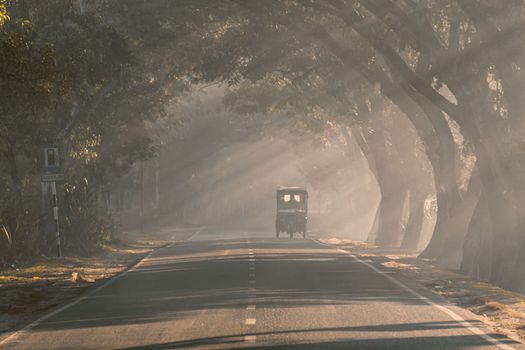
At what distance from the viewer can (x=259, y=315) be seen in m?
18.3

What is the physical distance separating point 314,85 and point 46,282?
95.3 ft

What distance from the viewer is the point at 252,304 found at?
66.7 ft

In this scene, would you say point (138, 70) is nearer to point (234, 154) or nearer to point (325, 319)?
point (325, 319)

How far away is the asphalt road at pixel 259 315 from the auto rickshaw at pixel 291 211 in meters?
40.1

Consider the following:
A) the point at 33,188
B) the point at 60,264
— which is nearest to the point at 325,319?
the point at 60,264

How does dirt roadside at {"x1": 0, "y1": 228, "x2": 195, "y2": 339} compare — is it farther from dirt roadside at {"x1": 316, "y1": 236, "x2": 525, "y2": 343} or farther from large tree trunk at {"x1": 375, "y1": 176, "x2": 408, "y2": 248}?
large tree trunk at {"x1": 375, "y1": 176, "x2": 408, "y2": 248}

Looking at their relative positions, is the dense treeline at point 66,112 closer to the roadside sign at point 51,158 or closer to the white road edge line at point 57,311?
the roadside sign at point 51,158

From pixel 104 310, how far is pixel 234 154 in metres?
91.0

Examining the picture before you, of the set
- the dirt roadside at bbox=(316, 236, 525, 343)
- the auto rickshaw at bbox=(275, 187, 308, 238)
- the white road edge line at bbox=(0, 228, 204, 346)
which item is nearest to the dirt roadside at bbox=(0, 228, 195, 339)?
the white road edge line at bbox=(0, 228, 204, 346)

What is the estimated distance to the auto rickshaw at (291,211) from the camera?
7019 cm

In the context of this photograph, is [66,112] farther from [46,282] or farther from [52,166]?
[46,282]

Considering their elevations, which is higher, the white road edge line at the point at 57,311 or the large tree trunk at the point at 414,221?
the large tree trunk at the point at 414,221

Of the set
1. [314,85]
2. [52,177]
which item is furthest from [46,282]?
[314,85]

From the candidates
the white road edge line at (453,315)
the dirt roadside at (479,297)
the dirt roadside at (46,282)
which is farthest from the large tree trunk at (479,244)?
the dirt roadside at (46,282)
